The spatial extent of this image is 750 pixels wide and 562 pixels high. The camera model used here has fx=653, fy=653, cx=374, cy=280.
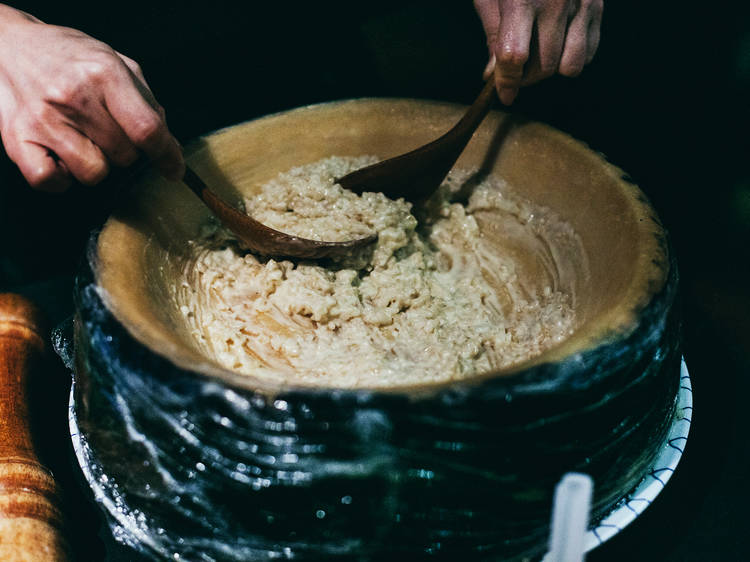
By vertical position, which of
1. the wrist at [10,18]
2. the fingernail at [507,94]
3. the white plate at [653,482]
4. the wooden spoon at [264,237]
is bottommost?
the white plate at [653,482]

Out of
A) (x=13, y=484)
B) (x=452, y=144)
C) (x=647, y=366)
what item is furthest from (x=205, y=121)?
(x=647, y=366)

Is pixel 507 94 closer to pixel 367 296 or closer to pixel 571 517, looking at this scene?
pixel 367 296

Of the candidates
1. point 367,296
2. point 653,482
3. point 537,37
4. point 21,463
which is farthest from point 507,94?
point 21,463

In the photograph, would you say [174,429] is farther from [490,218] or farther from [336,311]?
[490,218]

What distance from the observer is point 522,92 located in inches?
72.5

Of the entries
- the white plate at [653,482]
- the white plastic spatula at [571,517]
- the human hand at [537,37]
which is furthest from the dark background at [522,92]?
the white plastic spatula at [571,517]

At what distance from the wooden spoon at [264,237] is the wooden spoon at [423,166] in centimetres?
17

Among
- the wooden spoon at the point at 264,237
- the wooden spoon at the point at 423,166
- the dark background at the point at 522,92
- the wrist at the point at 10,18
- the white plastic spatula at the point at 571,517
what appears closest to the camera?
the white plastic spatula at the point at 571,517

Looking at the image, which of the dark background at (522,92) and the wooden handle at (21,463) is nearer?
the wooden handle at (21,463)

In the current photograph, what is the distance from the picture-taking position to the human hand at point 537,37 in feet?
3.90

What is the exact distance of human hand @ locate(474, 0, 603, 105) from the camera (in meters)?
1.19

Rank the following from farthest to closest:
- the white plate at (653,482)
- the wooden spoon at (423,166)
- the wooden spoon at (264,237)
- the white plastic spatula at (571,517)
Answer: the wooden spoon at (423,166) < the wooden spoon at (264,237) < the white plate at (653,482) < the white plastic spatula at (571,517)

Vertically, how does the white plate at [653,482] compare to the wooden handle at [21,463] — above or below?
above

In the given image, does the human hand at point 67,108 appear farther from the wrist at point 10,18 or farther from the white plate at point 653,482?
the white plate at point 653,482
